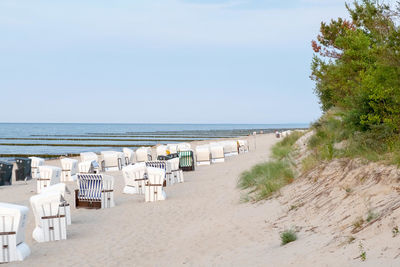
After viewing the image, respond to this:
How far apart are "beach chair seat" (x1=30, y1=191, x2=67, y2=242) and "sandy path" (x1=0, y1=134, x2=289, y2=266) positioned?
0.68ft

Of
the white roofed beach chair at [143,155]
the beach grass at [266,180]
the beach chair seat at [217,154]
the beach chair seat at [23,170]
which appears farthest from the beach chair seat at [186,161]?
the beach grass at [266,180]

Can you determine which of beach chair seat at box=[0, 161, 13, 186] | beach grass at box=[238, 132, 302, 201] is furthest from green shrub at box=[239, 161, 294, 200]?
beach chair seat at box=[0, 161, 13, 186]

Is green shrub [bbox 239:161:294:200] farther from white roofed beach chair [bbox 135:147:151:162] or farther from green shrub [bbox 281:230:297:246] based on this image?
white roofed beach chair [bbox 135:147:151:162]

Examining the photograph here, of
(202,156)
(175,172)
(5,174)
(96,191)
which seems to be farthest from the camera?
(202,156)

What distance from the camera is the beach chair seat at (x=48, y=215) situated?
988 centimetres

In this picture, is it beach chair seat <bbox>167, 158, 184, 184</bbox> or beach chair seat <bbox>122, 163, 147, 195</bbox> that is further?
beach chair seat <bbox>167, 158, 184, 184</bbox>

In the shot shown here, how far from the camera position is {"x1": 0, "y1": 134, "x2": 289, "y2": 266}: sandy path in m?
8.11

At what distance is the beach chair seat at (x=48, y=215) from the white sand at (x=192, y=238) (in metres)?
0.20

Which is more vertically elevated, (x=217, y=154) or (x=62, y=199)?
(x=62, y=199)

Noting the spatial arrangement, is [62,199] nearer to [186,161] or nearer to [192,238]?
[192,238]

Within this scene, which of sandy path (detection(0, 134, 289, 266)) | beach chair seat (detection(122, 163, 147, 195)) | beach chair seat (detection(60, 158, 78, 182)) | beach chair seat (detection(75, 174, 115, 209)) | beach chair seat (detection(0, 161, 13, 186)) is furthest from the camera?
beach chair seat (detection(60, 158, 78, 182))

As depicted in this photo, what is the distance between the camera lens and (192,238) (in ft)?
31.2

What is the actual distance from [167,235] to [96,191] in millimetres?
4460

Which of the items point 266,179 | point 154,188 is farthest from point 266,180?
point 154,188
